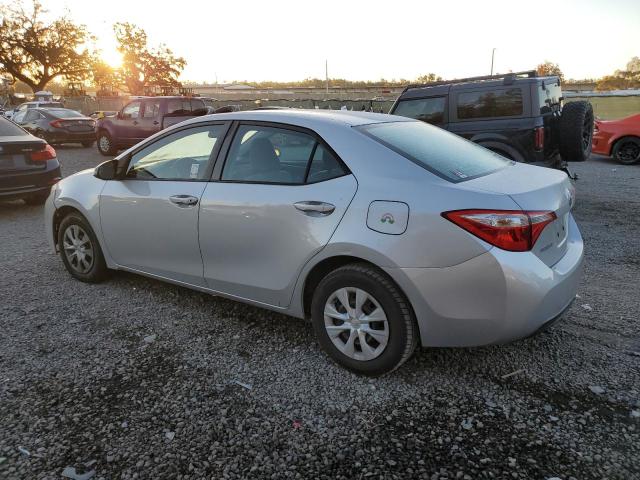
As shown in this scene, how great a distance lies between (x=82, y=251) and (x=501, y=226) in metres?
3.72

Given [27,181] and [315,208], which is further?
[27,181]

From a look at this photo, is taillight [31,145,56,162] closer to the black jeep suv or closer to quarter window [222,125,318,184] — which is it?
quarter window [222,125,318,184]

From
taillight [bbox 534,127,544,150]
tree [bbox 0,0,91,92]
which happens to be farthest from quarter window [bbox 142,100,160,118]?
tree [bbox 0,0,91,92]

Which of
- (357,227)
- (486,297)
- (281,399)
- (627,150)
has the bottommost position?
(281,399)

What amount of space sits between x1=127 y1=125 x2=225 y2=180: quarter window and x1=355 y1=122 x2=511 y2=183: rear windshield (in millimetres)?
1204

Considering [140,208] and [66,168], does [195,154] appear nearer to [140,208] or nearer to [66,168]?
[140,208]

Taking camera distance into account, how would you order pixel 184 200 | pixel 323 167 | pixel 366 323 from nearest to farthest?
pixel 366 323 < pixel 323 167 < pixel 184 200

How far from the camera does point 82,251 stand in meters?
4.63

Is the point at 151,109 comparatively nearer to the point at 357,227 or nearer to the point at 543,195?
the point at 357,227

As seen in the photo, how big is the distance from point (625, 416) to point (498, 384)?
0.65 metres

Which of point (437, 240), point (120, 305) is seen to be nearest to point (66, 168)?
point (120, 305)

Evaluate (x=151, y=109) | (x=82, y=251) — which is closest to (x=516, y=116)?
(x=82, y=251)

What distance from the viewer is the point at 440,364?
3.23m

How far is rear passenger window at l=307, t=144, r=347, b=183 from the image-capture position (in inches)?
121
